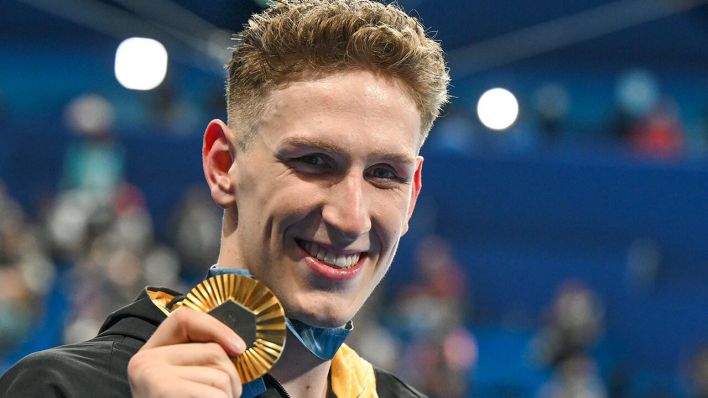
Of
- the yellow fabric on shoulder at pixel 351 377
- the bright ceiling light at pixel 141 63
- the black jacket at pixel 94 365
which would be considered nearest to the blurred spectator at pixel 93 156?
the bright ceiling light at pixel 141 63

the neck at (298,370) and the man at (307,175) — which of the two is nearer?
the man at (307,175)

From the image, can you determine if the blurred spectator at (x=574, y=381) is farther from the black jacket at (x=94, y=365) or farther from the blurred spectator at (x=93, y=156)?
the black jacket at (x=94, y=365)

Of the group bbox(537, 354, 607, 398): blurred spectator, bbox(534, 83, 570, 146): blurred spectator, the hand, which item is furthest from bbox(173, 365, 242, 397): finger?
bbox(534, 83, 570, 146): blurred spectator

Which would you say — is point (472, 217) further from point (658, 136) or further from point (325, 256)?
point (325, 256)

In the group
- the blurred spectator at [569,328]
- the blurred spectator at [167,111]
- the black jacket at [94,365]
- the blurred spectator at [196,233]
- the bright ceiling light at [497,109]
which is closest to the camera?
the black jacket at [94,365]

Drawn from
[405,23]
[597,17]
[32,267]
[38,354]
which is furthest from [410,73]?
[597,17]

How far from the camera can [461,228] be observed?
1105 centimetres

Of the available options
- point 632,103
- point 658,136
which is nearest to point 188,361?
point 658,136

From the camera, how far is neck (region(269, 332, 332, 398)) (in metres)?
2.10

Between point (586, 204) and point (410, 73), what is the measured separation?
29.9 feet

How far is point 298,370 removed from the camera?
213 centimetres

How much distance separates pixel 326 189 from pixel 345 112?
0.14 m

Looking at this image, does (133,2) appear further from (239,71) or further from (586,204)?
(239,71)

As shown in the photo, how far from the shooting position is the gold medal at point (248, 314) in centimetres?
169
